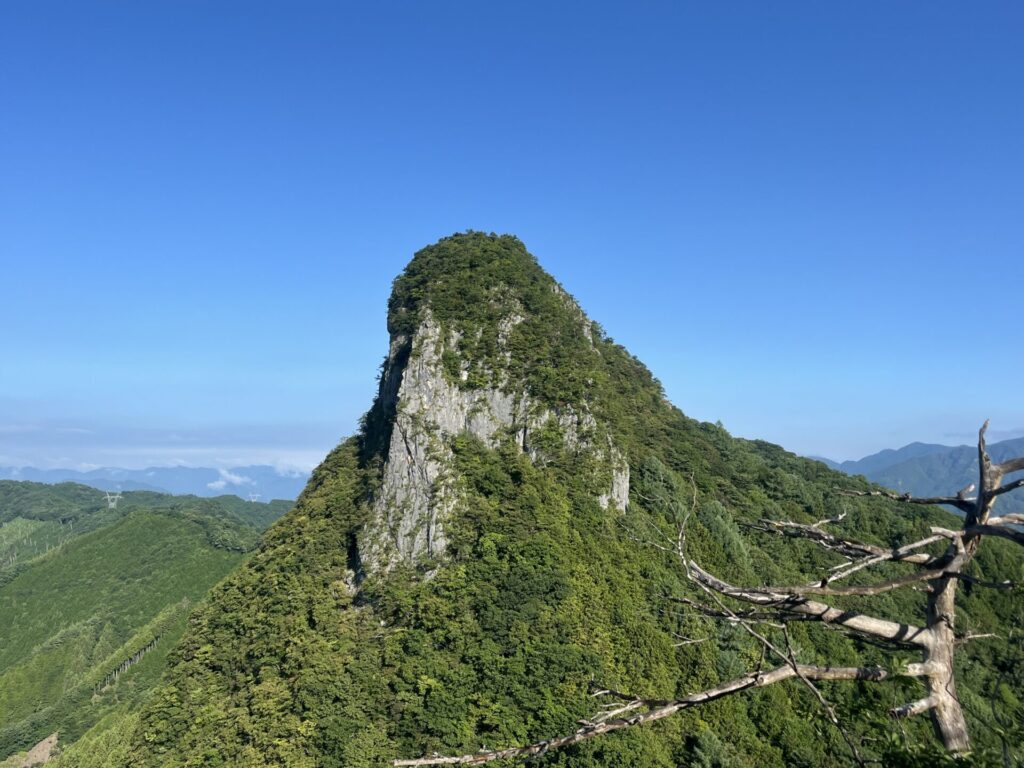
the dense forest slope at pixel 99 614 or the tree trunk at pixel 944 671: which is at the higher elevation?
the tree trunk at pixel 944 671

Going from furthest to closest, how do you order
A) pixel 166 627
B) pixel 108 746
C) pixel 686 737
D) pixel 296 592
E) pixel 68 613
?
pixel 68 613
pixel 166 627
pixel 108 746
pixel 296 592
pixel 686 737

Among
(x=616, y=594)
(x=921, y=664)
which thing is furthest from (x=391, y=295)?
(x=921, y=664)

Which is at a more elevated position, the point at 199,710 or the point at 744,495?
the point at 744,495

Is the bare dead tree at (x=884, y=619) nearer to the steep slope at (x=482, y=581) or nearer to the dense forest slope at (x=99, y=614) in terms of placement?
the steep slope at (x=482, y=581)

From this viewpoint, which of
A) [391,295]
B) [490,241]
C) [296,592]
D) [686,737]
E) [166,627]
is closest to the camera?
[686,737]

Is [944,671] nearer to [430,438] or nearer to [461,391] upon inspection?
[430,438]

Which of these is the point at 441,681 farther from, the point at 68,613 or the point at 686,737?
the point at 68,613

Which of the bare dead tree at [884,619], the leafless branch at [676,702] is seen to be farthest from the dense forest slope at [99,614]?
the bare dead tree at [884,619]
